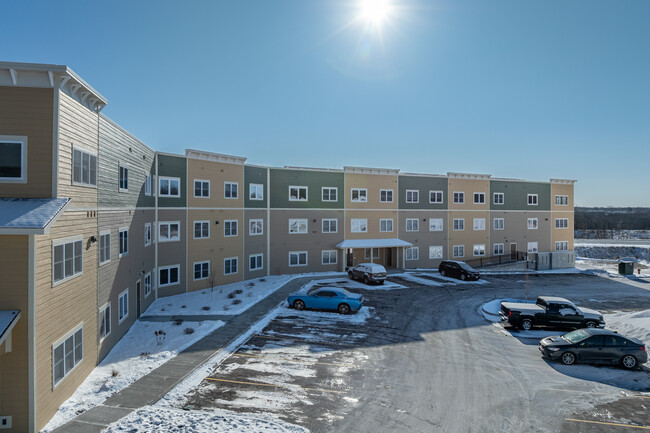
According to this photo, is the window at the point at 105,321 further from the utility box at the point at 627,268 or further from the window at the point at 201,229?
the utility box at the point at 627,268

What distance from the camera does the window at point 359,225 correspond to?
118 ft

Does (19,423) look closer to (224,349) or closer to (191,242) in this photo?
(224,349)

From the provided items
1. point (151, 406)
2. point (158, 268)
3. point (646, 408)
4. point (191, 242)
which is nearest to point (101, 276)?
point (151, 406)

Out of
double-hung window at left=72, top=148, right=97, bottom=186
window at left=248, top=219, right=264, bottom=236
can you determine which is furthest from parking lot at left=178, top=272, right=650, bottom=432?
window at left=248, top=219, right=264, bottom=236

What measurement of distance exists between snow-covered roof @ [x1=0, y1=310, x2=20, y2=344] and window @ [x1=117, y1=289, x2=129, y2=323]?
7745mm

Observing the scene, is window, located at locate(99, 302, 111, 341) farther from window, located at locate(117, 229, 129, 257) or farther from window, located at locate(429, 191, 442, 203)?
window, located at locate(429, 191, 442, 203)

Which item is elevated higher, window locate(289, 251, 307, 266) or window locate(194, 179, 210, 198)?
window locate(194, 179, 210, 198)

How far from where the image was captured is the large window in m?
10.6

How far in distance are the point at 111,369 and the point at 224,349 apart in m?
4.10

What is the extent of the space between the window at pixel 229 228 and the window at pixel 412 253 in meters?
18.3

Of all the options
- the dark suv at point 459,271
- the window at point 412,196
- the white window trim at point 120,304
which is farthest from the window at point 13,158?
the window at point 412,196

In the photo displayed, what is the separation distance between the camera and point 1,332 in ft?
27.5

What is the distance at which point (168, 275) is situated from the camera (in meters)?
25.4

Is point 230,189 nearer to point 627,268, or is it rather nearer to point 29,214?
point 29,214
